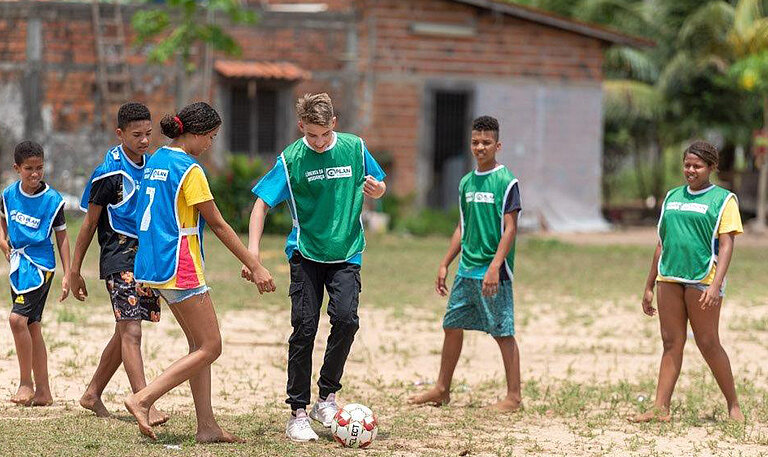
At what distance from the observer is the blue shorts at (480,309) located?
285 inches

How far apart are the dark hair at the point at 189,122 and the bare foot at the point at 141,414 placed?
1.32m

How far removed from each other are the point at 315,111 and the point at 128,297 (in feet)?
4.64

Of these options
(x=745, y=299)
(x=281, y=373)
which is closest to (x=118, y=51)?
(x=745, y=299)

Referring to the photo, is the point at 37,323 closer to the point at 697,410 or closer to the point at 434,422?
the point at 434,422

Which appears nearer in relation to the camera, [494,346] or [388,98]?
[494,346]

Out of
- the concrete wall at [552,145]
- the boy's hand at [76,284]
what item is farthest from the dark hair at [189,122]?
the concrete wall at [552,145]

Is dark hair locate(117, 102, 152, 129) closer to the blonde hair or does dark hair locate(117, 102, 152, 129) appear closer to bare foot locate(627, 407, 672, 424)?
the blonde hair

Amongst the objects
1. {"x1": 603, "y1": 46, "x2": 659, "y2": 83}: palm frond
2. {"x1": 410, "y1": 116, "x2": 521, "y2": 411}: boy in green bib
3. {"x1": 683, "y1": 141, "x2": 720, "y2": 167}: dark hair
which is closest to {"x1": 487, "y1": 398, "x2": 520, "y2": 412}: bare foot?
{"x1": 410, "y1": 116, "x2": 521, "y2": 411}: boy in green bib

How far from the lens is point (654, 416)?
22.6ft

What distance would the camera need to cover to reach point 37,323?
695 cm

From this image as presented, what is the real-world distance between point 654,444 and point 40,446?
3.18 metres

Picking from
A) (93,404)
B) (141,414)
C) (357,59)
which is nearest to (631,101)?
(357,59)

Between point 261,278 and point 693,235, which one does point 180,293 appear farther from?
point 693,235

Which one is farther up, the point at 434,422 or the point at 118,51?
the point at 118,51
